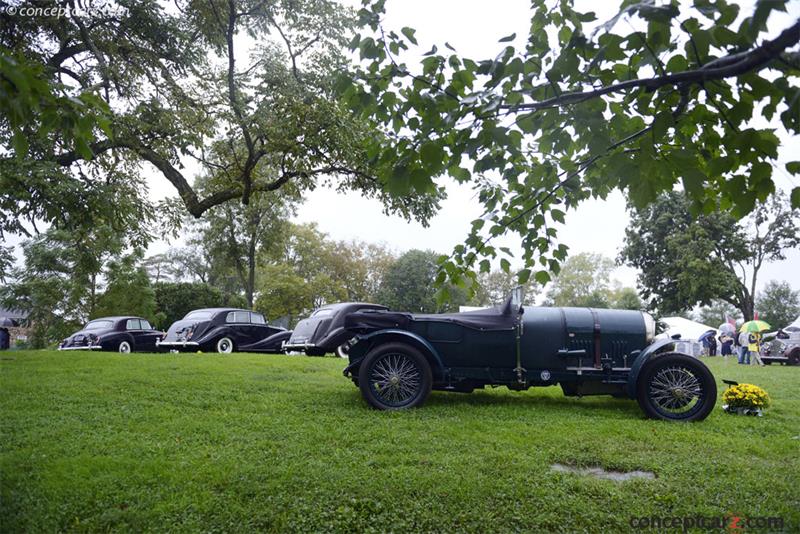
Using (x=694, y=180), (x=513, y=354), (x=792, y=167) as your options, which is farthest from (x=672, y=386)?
(x=694, y=180)

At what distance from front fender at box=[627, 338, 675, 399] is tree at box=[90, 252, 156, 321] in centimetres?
2671

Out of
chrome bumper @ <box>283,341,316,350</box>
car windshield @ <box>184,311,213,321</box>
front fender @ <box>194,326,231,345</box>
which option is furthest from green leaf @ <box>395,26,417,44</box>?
car windshield @ <box>184,311,213,321</box>

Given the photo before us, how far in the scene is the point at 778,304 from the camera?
5716cm

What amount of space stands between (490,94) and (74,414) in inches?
232

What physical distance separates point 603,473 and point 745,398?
13.2ft

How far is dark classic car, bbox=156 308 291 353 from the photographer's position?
Answer: 17.9 metres

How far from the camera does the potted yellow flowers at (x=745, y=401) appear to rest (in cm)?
739

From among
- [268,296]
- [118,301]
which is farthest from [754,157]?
[268,296]

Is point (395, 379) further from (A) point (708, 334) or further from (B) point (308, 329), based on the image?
(A) point (708, 334)

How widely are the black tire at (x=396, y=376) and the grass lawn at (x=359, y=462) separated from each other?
12.7 inches

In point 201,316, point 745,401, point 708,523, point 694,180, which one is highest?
point 694,180

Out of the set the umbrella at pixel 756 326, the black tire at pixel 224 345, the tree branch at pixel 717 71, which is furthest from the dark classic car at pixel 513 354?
the umbrella at pixel 756 326

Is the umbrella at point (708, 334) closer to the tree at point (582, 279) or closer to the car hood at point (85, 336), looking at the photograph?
the tree at point (582, 279)

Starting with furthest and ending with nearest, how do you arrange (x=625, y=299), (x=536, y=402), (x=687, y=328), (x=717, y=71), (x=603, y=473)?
1. (x=625, y=299)
2. (x=687, y=328)
3. (x=536, y=402)
4. (x=603, y=473)
5. (x=717, y=71)
